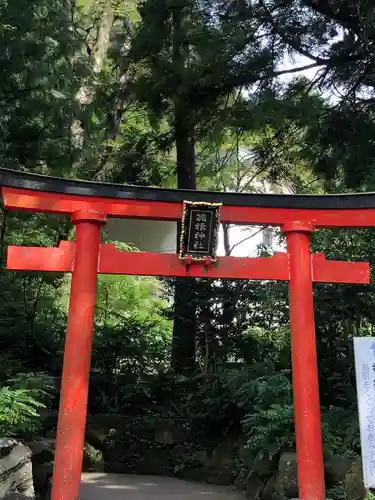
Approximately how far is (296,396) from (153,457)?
3937mm

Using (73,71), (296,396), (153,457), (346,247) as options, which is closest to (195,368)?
(153,457)

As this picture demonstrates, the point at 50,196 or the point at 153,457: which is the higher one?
the point at 50,196

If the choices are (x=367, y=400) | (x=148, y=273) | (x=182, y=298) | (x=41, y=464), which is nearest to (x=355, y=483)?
(x=367, y=400)

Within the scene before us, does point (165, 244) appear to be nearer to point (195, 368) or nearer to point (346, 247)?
point (195, 368)

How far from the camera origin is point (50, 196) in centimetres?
612

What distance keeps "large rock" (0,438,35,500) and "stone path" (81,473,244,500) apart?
162 centimetres

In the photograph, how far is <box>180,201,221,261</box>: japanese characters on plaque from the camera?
20.4 feet

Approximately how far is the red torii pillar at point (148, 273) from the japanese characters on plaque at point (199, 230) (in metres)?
0.14

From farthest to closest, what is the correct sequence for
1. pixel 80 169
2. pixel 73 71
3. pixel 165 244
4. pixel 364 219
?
pixel 165 244
pixel 80 169
pixel 73 71
pixel 364 219

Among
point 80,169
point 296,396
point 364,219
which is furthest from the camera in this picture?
point 80,169

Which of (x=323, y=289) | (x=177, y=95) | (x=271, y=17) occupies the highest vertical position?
(x=271, y=17)

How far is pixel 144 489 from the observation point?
7.36 m

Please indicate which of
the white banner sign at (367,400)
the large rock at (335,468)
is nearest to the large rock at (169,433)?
the large rock at (335,468)

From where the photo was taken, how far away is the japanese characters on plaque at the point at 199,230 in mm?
6223
